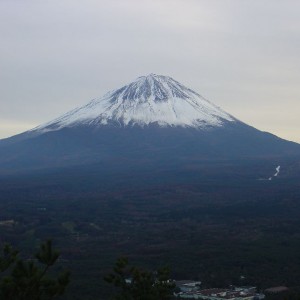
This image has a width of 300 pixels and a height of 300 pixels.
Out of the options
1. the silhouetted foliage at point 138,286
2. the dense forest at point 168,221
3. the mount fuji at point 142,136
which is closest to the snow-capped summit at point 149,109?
the mount fuji at point 142,136

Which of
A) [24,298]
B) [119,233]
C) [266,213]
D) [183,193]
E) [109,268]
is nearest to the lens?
[24,298]

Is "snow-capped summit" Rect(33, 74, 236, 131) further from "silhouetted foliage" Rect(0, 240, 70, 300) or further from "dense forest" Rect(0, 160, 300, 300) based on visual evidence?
"silhouetted foliage" Rect(0, 240, 70, 300)

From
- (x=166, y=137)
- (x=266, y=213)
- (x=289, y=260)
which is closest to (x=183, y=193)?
(x=266, y=213)

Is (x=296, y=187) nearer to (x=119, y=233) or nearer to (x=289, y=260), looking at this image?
(x=119, y=233)

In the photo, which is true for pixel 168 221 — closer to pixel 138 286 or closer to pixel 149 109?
pixel 138 286

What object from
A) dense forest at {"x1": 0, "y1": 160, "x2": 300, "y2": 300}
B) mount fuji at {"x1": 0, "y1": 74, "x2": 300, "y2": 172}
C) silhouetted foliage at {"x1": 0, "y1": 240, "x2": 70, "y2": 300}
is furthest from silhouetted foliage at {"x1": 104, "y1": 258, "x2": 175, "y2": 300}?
mount fuji at {"x1": 0, "y1": 74, "x2": 300, "y2": 172}

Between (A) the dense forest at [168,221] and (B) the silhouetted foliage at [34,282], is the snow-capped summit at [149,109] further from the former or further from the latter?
(B) the silhouetted foliage at [34,282]

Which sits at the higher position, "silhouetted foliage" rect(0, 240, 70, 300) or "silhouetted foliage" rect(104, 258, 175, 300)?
"silhouetted foliage" rect(0, 240, 70, 300)
